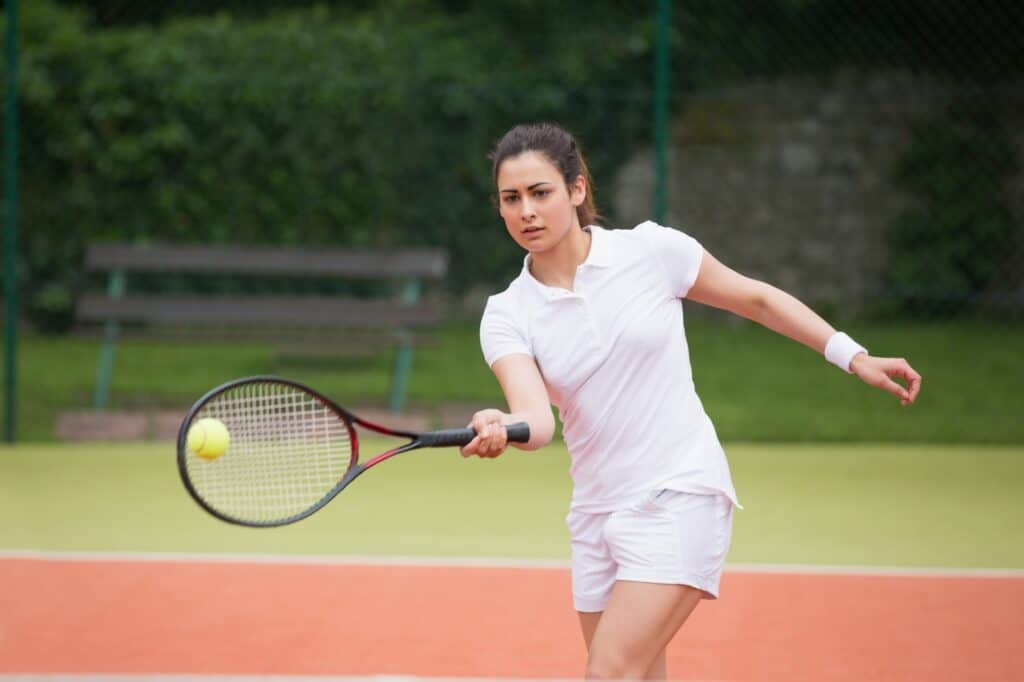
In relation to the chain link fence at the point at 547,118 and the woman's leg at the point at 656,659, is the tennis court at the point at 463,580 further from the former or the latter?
the chain link fence at the point at 547,118

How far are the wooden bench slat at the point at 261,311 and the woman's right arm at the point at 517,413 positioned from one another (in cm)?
540

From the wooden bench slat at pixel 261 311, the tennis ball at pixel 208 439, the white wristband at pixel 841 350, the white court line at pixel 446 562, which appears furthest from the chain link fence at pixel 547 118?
the tennis ball at pixel 208 439

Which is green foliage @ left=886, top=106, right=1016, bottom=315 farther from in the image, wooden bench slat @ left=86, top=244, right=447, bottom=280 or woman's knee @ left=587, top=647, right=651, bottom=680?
woman's knee @ left=587, top=647, right=651, bottom=680

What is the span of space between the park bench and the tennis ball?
522 centimetres

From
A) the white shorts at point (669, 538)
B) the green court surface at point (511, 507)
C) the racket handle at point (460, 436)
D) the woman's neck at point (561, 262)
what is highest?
the woman's neck at point (561, 262)

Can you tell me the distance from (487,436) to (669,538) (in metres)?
0.48

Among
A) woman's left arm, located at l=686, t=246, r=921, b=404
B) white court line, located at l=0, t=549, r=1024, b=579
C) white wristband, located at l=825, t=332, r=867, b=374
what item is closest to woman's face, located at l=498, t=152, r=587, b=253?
woman's left arm, located at l=686, t=246, r=921, b=404

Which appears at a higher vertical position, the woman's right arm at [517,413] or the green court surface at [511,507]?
the woman's right arm at [517,413]

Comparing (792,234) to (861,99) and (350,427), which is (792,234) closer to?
(861,99)

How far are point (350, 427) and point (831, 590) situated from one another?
7.41ft

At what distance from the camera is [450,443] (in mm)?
2846

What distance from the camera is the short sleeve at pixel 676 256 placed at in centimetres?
320

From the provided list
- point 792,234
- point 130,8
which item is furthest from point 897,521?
point 130,8

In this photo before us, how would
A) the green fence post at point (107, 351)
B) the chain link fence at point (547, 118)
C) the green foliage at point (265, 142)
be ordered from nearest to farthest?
the green fence post at point (107, 351), the green foliage at point (265, 142), the chain link fence at point (547, 118)
